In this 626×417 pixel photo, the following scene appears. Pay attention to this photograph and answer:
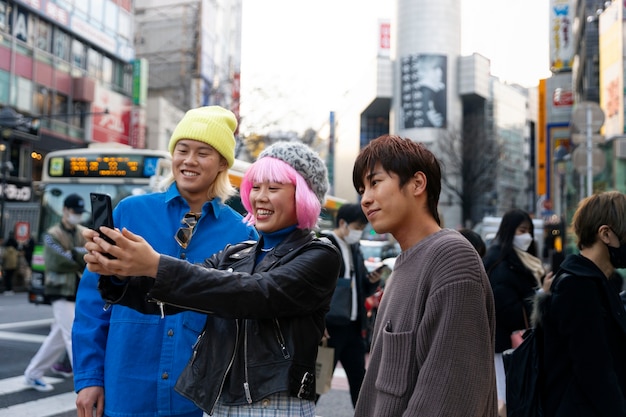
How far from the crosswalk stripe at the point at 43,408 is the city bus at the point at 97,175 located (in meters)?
3.83

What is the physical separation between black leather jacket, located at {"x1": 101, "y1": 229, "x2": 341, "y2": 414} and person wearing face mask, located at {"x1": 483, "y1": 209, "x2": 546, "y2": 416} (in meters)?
3.03

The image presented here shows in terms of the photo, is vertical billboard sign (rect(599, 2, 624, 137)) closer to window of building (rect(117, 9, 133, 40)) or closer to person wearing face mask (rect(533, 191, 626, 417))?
person wearing face mask (rect(533, 191, 626, 417))

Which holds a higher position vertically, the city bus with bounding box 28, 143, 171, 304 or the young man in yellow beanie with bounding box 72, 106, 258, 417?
the city bus with bounding box 28, 143, 171, 304

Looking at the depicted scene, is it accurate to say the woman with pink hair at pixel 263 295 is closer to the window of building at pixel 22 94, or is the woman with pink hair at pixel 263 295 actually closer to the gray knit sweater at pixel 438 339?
the gray knit sweater at pixel 438 339

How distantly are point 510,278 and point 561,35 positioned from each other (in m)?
47.7

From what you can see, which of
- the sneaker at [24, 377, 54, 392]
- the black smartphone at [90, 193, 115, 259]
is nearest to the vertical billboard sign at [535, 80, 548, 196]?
the sneaker at [24, 377, 54, 392]

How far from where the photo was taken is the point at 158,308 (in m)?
2.12

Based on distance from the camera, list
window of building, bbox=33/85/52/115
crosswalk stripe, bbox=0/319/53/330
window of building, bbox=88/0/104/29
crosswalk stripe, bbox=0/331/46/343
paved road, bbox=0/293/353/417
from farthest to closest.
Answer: window of building, bbox=88/0/104/29
window of building, bbox=33/85/52/115
crosswalk stripe, bbox=0/319/53/330
crosswalk stripe, bbox=0/331/46/343
paved road, bbox=0/293/353/417

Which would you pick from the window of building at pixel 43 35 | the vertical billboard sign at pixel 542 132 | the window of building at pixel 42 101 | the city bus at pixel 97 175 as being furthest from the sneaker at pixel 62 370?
the vertical billboard sign at pixel 542 132

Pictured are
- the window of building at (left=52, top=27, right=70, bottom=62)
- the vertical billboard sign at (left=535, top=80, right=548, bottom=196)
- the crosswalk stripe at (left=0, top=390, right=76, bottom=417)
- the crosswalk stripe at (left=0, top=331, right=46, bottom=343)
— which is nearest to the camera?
the crosswalk stripe at (left=0, top=390, right=76, bottom=417)

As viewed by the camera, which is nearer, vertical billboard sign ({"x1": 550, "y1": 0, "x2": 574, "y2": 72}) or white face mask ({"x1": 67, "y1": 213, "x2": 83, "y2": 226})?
white face mask ({"x1": 67, "y1": 213, "x2": 83, "y2": 226})

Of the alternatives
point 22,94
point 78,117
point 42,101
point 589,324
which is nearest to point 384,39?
point 78,117

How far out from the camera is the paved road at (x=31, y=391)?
5.91 m

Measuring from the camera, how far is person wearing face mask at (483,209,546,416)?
4902 mm
